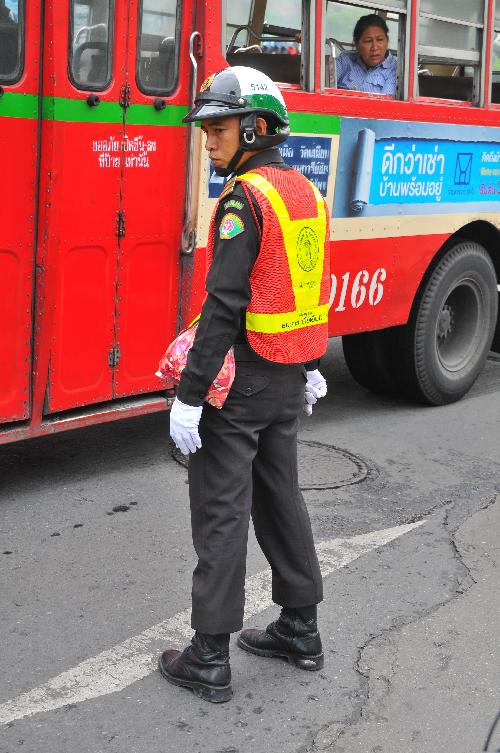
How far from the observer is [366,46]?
20.5ft

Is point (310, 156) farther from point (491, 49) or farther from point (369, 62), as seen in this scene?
point (491, 49)

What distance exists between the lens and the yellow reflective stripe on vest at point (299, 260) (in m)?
3.42

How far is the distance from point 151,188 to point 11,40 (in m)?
0.96

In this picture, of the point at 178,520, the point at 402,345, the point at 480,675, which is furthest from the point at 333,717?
the point at 402,345

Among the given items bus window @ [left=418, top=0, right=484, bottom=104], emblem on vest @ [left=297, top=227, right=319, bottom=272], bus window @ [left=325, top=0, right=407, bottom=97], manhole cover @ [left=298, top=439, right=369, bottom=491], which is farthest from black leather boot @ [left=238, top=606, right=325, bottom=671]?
bus window @ [left=418, top=0, right=484, bottom=104]

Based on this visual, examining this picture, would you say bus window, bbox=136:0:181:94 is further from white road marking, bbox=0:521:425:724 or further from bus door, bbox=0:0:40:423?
white road marking, bbox=0:521:425:724

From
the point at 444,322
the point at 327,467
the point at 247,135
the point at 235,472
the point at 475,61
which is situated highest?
the point at 475,61

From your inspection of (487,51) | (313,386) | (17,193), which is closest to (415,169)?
(487,51)

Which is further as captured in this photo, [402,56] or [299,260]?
[402,56]

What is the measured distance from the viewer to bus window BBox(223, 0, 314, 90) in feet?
18.2

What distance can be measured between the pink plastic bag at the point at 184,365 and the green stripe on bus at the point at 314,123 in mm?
2521

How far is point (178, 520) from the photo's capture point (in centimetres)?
516

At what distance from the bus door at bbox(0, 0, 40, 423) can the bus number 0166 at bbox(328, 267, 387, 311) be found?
6.27 feet

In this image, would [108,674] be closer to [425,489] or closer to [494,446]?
[425,489]
